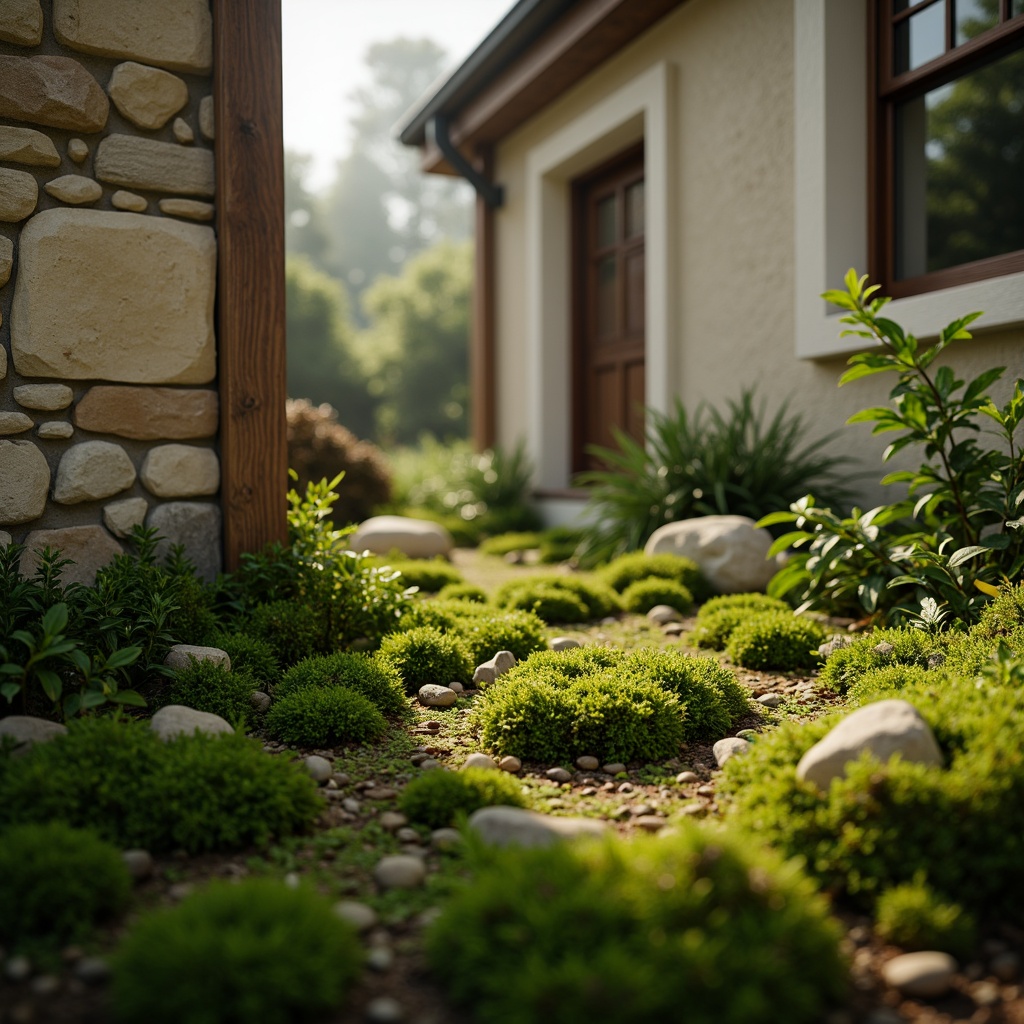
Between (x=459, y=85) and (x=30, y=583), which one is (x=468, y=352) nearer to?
(x=459, y=85)

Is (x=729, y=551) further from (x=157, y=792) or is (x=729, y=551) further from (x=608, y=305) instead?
(x=608, y=305)

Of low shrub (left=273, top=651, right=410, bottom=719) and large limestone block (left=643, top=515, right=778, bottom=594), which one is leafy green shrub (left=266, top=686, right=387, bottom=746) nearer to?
low shrub (left=273, top=651, right=410, bottom=719)

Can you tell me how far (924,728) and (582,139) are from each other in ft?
19.5

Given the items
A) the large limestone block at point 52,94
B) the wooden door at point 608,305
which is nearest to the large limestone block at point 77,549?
the large limestone block at point 52,94

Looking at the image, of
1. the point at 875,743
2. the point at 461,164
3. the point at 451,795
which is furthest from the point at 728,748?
the point at 461,164

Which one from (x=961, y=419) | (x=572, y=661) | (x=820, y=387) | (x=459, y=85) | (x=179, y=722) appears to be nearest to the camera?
(x=179, y=722)

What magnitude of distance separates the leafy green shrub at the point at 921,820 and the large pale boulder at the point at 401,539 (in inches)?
160

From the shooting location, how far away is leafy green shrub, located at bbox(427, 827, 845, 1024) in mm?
1153

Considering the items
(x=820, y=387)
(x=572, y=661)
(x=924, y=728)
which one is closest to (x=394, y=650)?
(x=572, y=661)

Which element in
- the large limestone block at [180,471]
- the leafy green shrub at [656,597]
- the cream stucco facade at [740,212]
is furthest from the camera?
the cream stucco facade at [740,212]

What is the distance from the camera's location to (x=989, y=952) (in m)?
1.42

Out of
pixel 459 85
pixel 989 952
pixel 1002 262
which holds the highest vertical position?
pixel 459 85

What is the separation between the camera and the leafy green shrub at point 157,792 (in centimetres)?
171

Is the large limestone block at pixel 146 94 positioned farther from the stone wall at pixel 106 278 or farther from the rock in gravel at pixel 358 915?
the rock in gravel at pixel 358 915
